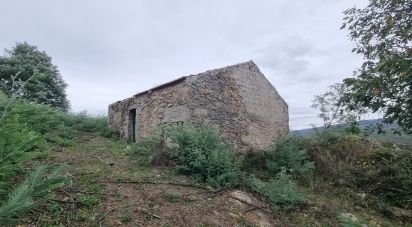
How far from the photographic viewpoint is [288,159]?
8.75 m

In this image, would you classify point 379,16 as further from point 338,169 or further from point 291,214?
point 291,214

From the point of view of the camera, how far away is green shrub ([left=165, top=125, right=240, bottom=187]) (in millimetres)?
6562

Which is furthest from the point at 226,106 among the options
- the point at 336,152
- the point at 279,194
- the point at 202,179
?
the point at 336,152

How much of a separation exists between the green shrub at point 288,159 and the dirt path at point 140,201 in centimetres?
262

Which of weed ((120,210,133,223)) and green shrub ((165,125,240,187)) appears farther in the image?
green shrub ((165,125,240,187))

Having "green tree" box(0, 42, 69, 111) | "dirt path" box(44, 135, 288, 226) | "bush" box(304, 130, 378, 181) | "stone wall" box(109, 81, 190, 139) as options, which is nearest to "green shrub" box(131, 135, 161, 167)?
"dirt path" box(44, 135, 288, 226)

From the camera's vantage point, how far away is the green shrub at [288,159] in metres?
8.42

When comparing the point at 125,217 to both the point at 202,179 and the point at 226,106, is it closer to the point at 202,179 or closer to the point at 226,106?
the point at 202,179

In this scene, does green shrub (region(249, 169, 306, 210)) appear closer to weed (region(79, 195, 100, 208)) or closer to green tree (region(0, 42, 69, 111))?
weed (region(79, 195, 100, 208))

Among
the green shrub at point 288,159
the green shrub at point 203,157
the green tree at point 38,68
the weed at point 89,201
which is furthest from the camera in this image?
the green tree at point 38,68

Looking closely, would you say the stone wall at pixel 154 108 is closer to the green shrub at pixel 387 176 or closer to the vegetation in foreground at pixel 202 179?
the vegetation in foreground at pixel 202 179

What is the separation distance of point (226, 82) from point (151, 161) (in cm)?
358

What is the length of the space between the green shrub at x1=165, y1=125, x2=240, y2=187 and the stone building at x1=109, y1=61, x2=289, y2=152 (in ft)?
3.86

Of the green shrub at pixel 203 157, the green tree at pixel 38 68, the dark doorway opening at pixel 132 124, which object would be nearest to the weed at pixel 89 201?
the green shrub at pixel 203 157
